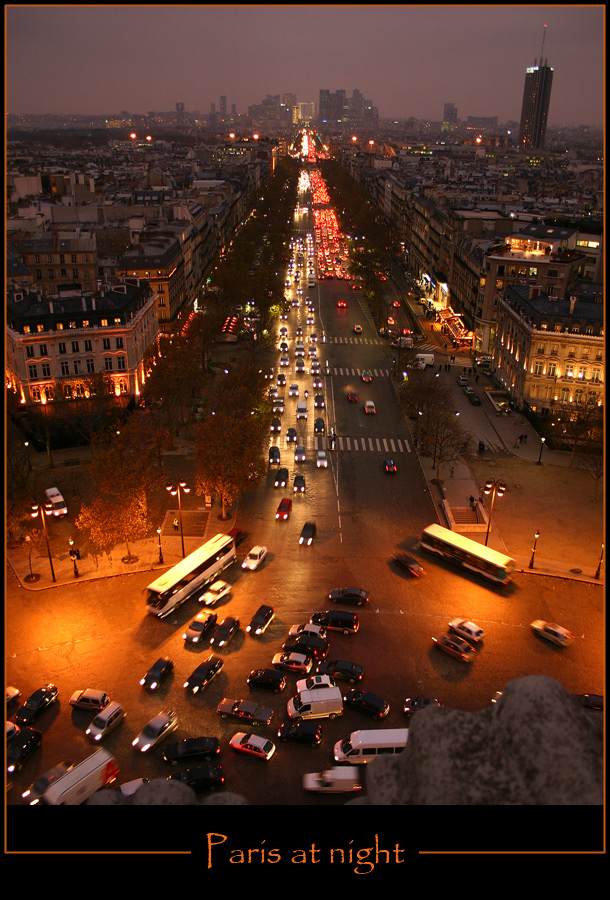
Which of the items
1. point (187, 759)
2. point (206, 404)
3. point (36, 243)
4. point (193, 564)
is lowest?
point (187, 759)

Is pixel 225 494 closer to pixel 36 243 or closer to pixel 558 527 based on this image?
pixel 558 527

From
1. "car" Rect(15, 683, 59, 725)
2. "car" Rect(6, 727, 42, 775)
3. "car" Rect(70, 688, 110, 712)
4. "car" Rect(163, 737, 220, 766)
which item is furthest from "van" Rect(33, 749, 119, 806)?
"car" Rect(15, 683, 59, 725)

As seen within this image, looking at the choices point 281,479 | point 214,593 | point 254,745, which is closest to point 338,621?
point 214,593

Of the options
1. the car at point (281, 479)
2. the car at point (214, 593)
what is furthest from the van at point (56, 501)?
the car at point (281, 479)

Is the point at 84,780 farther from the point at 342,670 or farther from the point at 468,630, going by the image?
the point at 468,630

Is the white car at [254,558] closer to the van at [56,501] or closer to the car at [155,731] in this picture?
the car at [155,731]

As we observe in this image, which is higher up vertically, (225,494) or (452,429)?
(452,429)
